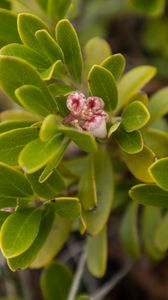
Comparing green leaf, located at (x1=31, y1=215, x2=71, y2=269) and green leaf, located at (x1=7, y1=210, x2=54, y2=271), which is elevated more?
green leaf, located at (x1=7, y1=210, x2=54, y2=271)

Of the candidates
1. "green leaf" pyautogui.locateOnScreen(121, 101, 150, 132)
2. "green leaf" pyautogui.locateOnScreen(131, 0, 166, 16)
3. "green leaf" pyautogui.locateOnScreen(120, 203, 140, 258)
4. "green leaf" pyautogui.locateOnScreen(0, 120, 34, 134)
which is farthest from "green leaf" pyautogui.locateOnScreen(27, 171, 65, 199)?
"green leaf" pyautogui.locateOnScreen(131, 0, 166, 16)

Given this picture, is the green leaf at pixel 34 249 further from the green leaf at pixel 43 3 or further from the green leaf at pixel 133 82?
the green leaf at pixel 43 3

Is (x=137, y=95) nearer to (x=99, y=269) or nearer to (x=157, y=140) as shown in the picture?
(x=157, y=140)

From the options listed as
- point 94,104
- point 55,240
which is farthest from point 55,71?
point 55,240

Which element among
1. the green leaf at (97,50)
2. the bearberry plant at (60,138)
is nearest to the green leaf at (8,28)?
the bearberry plant at (60,138)

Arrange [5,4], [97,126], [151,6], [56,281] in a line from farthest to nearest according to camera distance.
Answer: [151,6] < [56,281] < [5,4] < [97,126]

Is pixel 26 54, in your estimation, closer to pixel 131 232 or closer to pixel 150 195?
pixel 150 195

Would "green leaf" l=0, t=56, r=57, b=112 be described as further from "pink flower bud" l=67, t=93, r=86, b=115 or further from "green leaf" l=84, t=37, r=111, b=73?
"green leaf" l=84, t=37, r=111, b=73

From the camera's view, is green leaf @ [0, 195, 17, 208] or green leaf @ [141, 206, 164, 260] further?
green leaf @ [141, 206, 164, 260]
